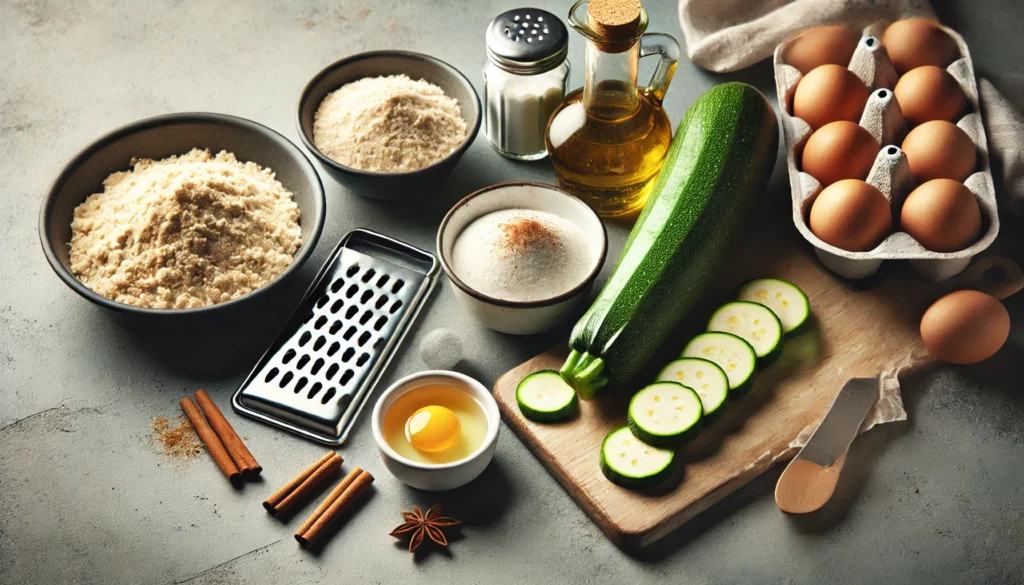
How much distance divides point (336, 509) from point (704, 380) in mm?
633

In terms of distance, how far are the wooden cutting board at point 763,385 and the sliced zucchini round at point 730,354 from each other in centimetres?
5

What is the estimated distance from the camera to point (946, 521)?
1.40 metres

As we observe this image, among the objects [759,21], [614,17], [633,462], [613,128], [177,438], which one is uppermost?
[614,17]

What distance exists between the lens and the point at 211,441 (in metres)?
1.45

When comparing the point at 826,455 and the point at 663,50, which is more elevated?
the point at 663,50

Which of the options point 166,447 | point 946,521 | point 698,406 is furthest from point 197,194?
point 946,521

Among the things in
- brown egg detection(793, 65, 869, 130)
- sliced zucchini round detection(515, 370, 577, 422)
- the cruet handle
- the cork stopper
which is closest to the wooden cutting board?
sliced zucchini round detection(515, 370, 577, 422)

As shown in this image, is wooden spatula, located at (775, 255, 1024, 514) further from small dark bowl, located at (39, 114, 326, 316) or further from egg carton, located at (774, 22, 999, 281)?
small dark bowl, located at (39, 114, 326, 316)

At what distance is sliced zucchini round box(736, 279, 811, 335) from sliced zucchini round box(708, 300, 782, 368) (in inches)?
1.3

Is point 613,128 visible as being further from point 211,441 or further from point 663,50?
point 211,441

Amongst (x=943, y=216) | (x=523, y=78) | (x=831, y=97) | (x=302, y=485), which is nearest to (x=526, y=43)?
(x=523, y=78)

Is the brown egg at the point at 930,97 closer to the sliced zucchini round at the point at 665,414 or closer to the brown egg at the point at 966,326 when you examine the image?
the brown egg at the point at 966,326

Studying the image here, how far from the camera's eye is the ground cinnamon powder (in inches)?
57.6

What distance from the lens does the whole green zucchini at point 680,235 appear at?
1.45 metres
